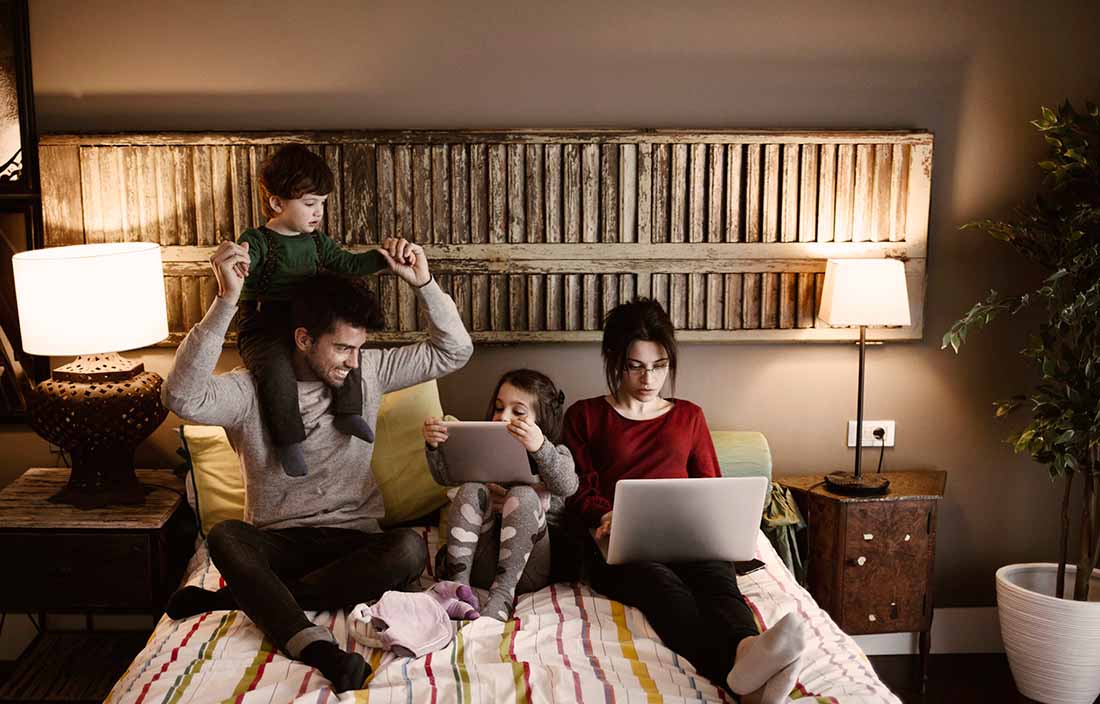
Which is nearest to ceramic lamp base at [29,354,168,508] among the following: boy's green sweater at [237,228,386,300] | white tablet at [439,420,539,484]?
boy's green sweater at [237,228,386,300]

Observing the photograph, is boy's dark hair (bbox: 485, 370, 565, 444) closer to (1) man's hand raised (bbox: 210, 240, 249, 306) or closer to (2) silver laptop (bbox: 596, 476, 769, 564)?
(2) silver laptop (bbox: 596, 476, 769, 564)

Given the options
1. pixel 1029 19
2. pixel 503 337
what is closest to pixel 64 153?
pixel 503 337

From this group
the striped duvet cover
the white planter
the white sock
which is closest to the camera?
the white sock

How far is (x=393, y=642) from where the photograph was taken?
79.6 inches

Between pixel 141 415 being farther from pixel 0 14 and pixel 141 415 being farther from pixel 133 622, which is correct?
pixel 0 14

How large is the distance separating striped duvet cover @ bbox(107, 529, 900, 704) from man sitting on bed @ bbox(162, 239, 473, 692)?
0.08m

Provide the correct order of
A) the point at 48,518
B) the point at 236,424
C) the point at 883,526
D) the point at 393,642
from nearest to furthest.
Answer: the point at 393,642 → the point at 236,424 → the point at 48,518 → the point at 883,526

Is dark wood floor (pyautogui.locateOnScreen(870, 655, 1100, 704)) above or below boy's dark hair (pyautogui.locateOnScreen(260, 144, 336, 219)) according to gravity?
below

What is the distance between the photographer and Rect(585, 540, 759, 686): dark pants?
2.04 metres

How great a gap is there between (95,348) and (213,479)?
1.53 feet

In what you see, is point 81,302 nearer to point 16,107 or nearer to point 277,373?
point 277,373

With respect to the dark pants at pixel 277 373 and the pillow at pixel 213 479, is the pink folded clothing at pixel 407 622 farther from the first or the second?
the pillow at pixel 213 479

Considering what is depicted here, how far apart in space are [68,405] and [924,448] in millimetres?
2596

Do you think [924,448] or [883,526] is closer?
[883,526]
